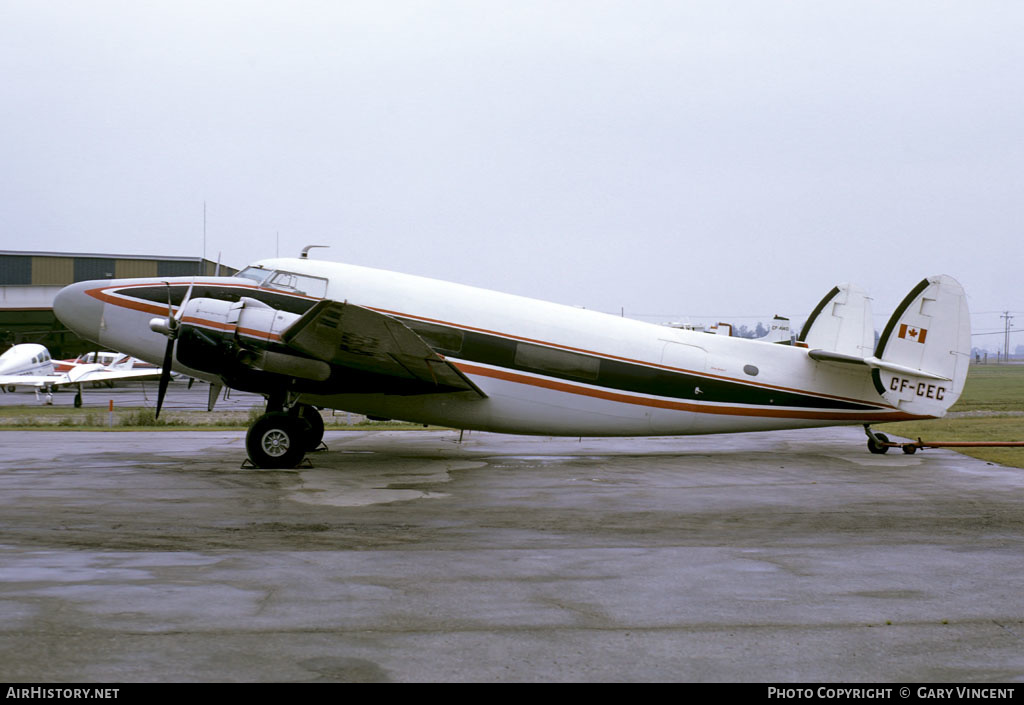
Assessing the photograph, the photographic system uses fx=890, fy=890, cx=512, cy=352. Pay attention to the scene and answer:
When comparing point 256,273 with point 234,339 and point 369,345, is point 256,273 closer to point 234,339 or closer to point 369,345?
point 234,339

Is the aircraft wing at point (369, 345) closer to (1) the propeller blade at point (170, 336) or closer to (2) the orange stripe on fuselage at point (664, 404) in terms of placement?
(2) the orange stripe on fuselage at point (664, 404)

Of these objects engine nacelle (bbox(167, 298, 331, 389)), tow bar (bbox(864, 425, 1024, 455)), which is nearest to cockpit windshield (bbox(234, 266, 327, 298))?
engine nacelle (bbox(167, 298, 331, 389))

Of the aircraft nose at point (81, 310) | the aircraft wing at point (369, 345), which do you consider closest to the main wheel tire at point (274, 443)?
the aircraft wing at point (369, 345)

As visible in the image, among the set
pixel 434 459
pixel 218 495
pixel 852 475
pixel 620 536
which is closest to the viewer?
pixel 620 536

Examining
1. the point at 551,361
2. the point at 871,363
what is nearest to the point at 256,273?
the point at 551,361

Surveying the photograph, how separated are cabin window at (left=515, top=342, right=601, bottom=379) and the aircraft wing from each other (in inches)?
40.3

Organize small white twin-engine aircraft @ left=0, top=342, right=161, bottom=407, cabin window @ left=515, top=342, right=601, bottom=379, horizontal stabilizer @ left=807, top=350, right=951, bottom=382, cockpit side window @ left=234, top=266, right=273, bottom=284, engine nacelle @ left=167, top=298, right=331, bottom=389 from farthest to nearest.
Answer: small white twin-engine aircraft @ left=0, top=342, right=161, bottom=407
horizontal stabilizer @ left=807, top=350, right=951, bottom=382
cockpit side window @ left=234, top=266, right=273, bottom=284
cabin window @ left=515, top=342, right=601, bottom=379
engine nacelle @ left=167, top=298, right=331, bottom=389

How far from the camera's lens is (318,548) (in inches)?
341

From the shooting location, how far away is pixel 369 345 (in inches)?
594

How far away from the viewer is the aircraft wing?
46.8 feet

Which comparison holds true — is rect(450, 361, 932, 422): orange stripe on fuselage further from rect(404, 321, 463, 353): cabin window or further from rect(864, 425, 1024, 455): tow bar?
rect(864, 425, 1024, 455): tow bar

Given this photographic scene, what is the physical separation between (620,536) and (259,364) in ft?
26.5
